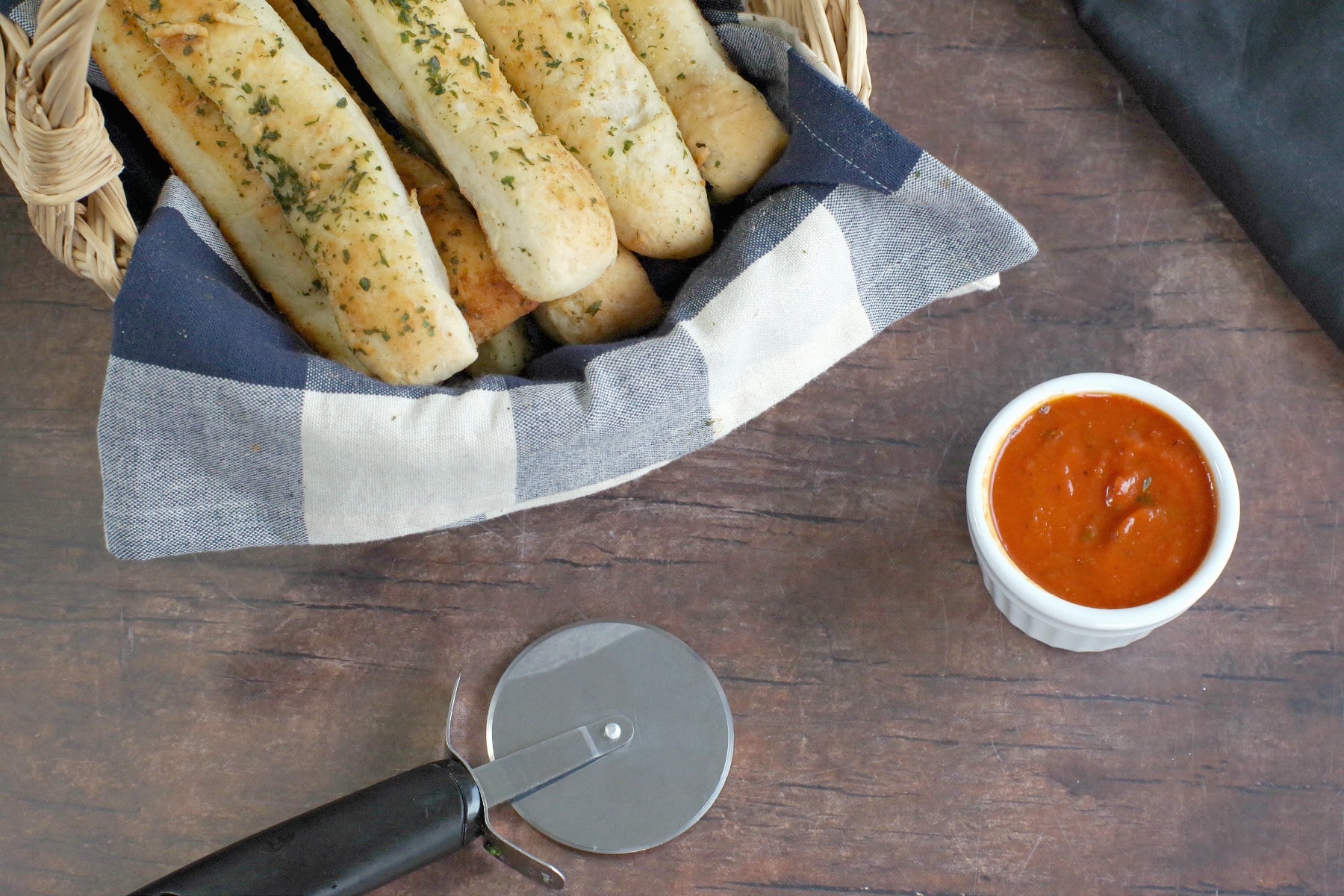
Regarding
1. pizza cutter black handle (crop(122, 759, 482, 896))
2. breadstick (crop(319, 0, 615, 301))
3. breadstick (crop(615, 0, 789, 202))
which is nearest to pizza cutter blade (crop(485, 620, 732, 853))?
pizza cutter black handle (crop(122, 759, 482, 896))

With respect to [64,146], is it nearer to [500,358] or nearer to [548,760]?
[500,358]

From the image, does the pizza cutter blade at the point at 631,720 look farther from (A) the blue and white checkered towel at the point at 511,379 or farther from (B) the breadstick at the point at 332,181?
(B) the breadstick at the point at 332,181

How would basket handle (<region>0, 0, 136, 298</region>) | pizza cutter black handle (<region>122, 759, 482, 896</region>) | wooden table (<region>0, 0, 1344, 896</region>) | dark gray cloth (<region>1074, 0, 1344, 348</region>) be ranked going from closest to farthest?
1. basket handle (<region>0, 0, 136, 298</region>)
2. pizza cutter black handle (<region>122, 759, 482, 896</region>)
3. wooden table (<region>0, 0, 1344, 896</region>)
4. dark gray cloth (<region>1074, 0, 1344, 348</region>)

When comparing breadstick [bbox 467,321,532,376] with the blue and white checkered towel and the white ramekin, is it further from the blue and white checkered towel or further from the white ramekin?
the white ramekin

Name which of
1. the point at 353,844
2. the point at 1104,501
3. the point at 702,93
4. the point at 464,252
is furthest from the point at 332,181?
the point at 1104,501

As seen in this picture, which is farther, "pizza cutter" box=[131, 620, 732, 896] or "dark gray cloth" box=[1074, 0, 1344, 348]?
"dark gray cloth" box=[1074, 0, 1344, 348]

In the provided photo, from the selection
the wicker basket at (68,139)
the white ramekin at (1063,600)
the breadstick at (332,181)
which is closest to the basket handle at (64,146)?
the wicker basket at (68,139)

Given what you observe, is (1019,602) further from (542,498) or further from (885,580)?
(542,498)
